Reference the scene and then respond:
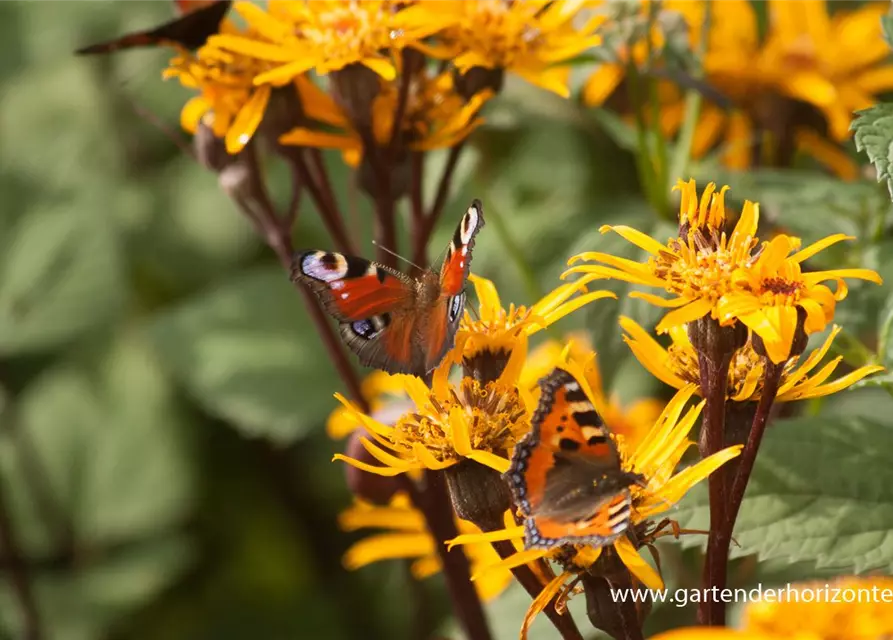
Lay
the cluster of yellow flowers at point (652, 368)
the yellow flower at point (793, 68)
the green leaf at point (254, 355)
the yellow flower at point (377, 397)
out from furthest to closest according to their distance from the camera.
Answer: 1. the green leaf at point (254, 355)
2. the yellow flower at point (793, 68)
3. the yellow flower at point (377, 397)
4. the cluster of yellow flowers at point (652, 368)

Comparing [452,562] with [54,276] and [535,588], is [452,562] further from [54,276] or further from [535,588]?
[54,276]

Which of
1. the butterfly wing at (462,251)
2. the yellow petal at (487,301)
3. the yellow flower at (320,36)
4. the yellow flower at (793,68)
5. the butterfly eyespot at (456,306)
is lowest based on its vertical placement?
the yellow flower at (793,68)

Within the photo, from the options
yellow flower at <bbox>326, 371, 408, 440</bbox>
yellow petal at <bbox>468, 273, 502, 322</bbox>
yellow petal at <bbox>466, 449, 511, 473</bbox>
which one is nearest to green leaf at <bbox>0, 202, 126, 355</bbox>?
yellow flower at <bbox>326, 371, 408, 440</bbox>

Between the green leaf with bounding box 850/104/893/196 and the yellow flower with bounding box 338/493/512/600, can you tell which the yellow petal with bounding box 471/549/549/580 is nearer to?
the green leaf with bounding box 850/104/893/196

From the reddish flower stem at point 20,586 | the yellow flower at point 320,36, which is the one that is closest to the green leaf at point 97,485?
the reddish flower stem at point 20,586

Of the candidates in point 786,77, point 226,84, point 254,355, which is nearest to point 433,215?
point 226,84

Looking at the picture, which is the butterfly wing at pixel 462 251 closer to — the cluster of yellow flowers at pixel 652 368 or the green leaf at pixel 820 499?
the cluster of yellow flowers at pixel 652 368

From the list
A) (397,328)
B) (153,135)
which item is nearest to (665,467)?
(397,328)
